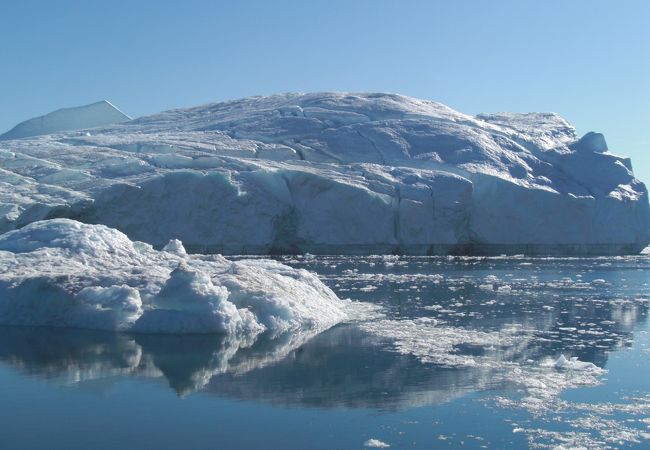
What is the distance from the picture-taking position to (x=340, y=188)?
84.3 ft

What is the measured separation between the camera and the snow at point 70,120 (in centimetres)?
4409

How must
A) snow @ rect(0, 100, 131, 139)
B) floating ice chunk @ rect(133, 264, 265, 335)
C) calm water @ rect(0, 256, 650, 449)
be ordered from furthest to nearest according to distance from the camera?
snow @ rect(0, 100, 131, 139)
floating ice chunk @ rect(133, 264, 265, 335)
calm water @ rect(0, 256, 650, 449)

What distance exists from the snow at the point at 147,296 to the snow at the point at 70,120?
35145mm

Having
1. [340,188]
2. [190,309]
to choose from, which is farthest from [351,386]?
[340,188]

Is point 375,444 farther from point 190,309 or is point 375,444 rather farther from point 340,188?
point 340,188

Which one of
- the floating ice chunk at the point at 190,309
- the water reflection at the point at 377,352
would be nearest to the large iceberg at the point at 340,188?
the water reflection at the point at 377,352

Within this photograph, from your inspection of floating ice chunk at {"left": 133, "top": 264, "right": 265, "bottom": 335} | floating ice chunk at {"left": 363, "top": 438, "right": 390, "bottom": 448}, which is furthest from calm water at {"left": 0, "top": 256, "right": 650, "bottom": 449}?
floating ice chunk at {"left": 133, "top": 264, "right": 265, "bottom": 335}

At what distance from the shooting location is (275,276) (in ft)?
35.2

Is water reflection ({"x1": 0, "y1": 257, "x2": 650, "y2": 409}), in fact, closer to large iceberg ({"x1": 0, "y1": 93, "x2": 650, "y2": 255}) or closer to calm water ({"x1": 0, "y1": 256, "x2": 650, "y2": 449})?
calm water ({"x1": 0, "y1": 256, "x2": 650, "y2": 449})

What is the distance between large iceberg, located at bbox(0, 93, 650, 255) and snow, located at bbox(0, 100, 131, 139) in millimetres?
11617

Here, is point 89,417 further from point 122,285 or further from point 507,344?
point 507,344

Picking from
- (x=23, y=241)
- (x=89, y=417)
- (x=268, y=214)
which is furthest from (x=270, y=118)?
(x=89, y=417)

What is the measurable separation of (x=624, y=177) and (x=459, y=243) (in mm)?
8703

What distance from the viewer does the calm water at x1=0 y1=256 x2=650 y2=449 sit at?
17.1 ft
